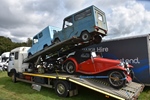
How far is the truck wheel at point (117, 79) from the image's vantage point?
6.30m

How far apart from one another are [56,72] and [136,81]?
4.29 meters

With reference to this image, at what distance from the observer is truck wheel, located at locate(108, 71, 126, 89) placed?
6305 millimetres

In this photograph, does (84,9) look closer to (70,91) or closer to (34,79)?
(70,91)

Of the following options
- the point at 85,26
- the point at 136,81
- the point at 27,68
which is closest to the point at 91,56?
the point at 85,26

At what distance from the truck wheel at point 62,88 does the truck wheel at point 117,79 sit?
2081 millimetres

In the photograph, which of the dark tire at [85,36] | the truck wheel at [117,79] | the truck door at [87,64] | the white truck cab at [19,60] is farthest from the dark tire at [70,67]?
the white truck cab at [19,60]

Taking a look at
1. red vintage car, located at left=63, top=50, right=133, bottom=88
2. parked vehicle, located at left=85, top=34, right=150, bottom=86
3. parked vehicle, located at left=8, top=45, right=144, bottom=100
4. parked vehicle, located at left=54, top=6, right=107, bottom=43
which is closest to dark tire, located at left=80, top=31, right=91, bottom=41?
parked vehicle, located at left=54, top=6, right=107, bottom=43


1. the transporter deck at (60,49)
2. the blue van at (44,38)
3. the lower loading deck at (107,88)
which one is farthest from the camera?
the blue van at (44,38)

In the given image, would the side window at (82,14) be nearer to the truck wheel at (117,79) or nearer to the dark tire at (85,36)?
the dark tire at (85,36)

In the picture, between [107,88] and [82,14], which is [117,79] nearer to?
[107,88]

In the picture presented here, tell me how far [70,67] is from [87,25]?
7.82ft

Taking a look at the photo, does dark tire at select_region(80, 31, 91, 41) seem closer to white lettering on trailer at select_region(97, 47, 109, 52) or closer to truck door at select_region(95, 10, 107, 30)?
truck door at select_region(95, 10, 107, 30)

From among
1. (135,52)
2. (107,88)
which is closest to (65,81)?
(107,88)

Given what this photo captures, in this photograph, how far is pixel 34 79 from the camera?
9289 mm
